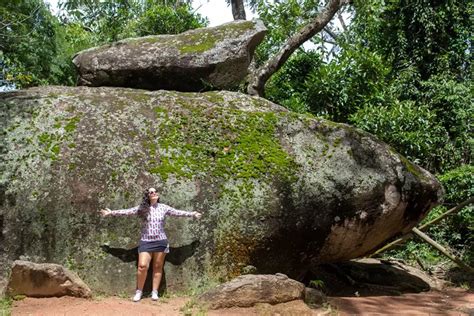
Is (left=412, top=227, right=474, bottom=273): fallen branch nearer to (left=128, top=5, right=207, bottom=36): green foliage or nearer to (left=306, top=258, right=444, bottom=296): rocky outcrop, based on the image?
(left=306, top=258, right=444, bottom=296): rocky outcrop

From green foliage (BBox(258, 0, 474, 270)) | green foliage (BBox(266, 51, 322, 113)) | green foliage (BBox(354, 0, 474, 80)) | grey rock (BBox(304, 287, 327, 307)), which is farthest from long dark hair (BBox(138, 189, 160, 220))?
green foliage (BBox(354, 0, 474, 80))

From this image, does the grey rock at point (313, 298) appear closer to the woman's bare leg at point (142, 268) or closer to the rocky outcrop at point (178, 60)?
the woman's bare leg at point (142, 268)

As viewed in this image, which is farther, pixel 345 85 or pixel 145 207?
pixel 345 85

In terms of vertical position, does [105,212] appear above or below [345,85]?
below

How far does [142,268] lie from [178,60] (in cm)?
429

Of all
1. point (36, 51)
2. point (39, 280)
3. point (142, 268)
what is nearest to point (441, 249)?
point (142, 268)

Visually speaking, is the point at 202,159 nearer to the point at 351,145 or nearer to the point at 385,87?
the point at 351,145

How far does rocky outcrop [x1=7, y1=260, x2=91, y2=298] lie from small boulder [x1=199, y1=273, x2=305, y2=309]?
1.69m

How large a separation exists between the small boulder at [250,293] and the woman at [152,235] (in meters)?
0.78

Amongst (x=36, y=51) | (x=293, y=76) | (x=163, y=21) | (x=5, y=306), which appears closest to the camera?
(x=5, y=306)

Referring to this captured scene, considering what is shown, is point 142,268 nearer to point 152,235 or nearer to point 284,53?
point 152,235

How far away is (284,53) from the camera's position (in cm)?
1193

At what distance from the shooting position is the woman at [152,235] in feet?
22.5

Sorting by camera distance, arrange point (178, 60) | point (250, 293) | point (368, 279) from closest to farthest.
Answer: point (250, 293)
point (178, 60)
point (368, 279)
